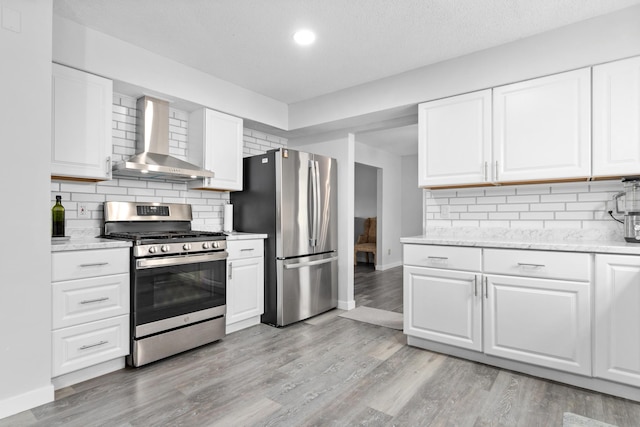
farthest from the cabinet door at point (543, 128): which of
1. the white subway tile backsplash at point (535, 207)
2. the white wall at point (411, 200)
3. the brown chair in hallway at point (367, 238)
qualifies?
the white wall at point (411, 200)

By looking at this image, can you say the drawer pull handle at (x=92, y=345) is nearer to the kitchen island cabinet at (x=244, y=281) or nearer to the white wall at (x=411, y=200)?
the kitchen island cabinet at (x=244, y=281)

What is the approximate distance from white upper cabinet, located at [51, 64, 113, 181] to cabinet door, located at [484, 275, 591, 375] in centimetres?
303

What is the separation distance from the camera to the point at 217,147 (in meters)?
3.43

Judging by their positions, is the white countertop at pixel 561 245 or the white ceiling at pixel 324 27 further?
the white ceiling at pixel 324 27

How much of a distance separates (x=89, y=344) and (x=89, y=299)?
0.29m

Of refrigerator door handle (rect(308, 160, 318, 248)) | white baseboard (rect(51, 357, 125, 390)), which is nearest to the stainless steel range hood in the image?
refrigerator door handle (rect(308, 160, 318, 248))

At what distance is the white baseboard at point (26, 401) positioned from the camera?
1.84 meters

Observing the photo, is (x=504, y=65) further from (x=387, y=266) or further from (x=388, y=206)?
(x=387, y=266)

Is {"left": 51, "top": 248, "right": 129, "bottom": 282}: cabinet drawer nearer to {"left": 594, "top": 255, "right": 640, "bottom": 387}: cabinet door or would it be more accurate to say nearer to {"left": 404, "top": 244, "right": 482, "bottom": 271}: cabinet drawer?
{"left": 404, "top": 244, "right": 482, "bottom": 271}: cabinet drawer

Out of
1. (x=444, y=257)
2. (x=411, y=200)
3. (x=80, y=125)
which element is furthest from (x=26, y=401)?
(x=411, y=200)

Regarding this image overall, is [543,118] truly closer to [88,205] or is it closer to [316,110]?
[316,110]

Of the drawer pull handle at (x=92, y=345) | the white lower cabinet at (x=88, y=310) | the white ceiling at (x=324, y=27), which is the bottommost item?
the drawer pull handle at (x=92, y=345)

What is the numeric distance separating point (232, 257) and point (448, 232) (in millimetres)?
2045

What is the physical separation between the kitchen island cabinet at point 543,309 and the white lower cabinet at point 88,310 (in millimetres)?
2242
